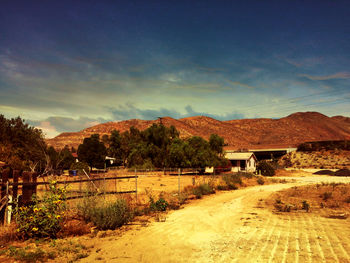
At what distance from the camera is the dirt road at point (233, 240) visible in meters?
6.87

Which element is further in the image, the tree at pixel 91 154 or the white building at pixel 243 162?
the tree at pixel 91 154

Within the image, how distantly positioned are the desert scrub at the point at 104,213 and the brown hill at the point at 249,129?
100 metres

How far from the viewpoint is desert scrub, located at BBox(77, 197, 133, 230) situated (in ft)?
32.8

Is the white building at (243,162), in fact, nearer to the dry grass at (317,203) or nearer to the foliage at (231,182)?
the foliage at (231,182)

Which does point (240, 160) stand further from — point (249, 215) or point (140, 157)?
point (249, 215)

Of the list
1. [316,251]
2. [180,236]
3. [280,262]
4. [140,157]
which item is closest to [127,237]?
[180,236]

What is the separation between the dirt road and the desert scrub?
90cm

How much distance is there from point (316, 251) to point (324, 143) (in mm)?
72467

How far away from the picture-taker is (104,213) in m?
10.2

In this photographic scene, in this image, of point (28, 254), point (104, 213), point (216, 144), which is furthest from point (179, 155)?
point (28, 254)

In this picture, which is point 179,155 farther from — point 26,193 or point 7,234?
point 7,234

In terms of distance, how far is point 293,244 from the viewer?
7680 mm

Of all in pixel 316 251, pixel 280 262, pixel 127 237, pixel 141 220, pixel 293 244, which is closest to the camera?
pixel 280 262

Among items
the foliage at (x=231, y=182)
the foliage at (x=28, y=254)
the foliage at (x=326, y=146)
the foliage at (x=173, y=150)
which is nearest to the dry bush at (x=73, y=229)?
the foliage at (x=28, y=254)
